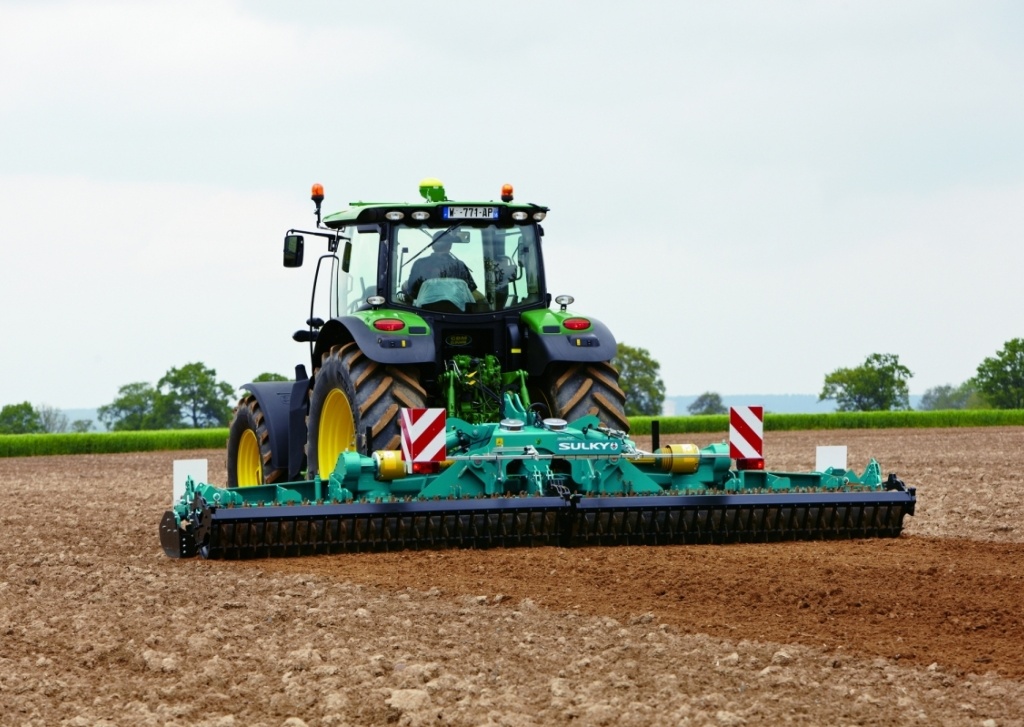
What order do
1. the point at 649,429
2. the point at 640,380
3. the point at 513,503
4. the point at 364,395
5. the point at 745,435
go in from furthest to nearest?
the point at 640,380
the point at 649,429
the point at 745,435
the point at 364,395
the point at 513,503

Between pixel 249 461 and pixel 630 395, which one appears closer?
pixel 249 461

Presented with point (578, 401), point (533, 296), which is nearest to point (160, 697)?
point (578, 401)

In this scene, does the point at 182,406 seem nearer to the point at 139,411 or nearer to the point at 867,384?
the point at 139,411

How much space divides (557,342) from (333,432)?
1.79m

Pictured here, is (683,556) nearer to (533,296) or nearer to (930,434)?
(533,296)

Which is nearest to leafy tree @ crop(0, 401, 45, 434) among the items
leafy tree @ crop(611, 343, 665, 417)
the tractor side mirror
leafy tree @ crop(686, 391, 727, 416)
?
leafy tree @ crop(611, 343, 665, 417)

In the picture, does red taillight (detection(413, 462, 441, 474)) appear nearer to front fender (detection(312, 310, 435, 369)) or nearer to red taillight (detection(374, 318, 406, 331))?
front fender (detection(312, 310, 435, 369))

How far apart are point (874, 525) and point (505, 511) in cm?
254

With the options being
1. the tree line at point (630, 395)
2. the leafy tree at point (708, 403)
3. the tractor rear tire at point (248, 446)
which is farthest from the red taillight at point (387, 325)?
the leafy tree at point (708, 403)

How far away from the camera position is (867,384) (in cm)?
7944

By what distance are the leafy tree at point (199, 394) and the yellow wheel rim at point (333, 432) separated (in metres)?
61.5

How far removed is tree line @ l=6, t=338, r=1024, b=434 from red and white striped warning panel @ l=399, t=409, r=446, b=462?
57301 mm

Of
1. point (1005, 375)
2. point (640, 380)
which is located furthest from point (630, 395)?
point (1005, 375)

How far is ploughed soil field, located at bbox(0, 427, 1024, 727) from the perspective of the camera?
4945 mm
